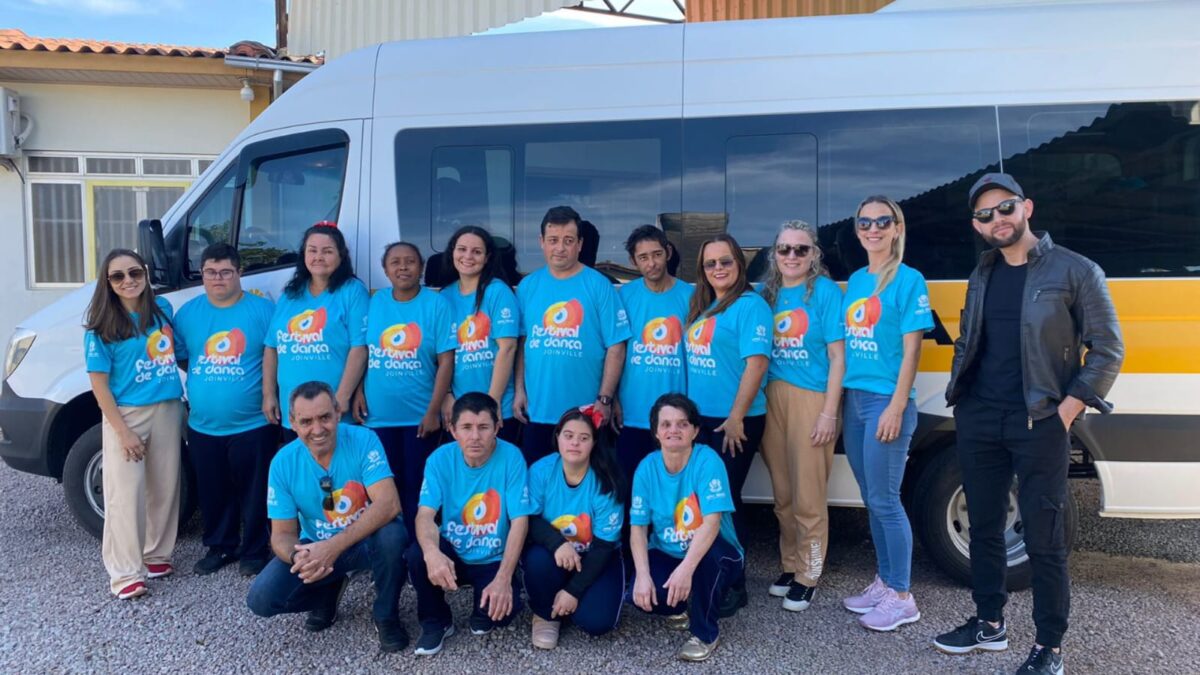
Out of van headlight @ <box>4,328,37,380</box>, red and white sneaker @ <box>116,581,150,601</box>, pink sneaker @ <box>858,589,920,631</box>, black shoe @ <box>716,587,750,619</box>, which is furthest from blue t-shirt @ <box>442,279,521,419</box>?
van headlight @ <box>4,328,37,380</box>

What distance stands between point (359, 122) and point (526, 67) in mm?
929

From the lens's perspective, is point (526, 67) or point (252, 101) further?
point (252, 101)

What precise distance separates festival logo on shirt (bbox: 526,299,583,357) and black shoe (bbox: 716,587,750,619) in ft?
4.06

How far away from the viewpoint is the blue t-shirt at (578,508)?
3.53 meters

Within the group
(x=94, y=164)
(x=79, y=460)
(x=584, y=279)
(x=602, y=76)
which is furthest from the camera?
(x=94, y=164)

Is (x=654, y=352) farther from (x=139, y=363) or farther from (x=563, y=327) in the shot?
(x=139, y=363)

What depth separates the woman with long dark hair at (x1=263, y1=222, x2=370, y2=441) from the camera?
4117mm

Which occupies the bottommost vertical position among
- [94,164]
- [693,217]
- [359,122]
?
[693,217]

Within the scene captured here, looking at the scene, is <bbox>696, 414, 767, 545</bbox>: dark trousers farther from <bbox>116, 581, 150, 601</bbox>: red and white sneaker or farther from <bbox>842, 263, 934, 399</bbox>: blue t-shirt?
<bbox>116, 581, 150, 601</bbox>: red and white sneaker

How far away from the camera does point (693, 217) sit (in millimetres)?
4125

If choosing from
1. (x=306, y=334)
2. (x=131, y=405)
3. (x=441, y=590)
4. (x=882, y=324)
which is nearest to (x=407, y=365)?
(x=306, y=334)

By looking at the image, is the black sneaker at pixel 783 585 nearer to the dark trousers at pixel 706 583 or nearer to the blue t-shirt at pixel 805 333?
the dark trousers at pixel 706 583

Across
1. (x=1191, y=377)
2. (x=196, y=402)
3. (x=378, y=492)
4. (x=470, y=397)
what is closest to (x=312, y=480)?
(x=378, y=492)

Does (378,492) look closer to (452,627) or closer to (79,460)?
(452,627)
